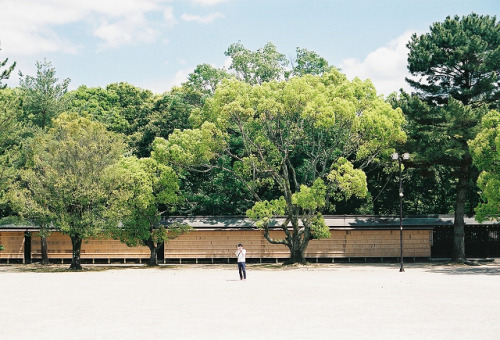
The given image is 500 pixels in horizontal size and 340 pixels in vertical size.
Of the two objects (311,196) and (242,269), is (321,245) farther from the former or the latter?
(242,269)

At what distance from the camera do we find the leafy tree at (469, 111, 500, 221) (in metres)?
34.0

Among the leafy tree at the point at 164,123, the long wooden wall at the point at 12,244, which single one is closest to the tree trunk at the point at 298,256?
the leafy tree at the point at 164,123

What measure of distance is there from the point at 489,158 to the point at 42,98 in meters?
34.7

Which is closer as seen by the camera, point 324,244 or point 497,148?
point 497,148

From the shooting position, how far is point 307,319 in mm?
14961

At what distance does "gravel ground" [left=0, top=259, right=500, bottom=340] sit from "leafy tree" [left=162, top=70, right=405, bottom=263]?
1076 cm

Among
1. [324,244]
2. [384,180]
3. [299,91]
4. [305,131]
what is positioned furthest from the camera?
[384,180]

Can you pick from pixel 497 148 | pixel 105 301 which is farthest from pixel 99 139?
pixel 497 148

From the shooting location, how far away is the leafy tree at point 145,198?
1535 inches

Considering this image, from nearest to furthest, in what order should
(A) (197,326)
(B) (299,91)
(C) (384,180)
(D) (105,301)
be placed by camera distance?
(A) (197,326), (D) (105,301), (B) (299,91), (C) (384,180)

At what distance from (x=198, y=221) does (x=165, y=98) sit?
55.1 ft

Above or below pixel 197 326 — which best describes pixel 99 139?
above

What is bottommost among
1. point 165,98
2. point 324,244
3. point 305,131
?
point 324,244

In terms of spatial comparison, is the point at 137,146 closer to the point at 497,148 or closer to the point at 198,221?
the point at 198,221
